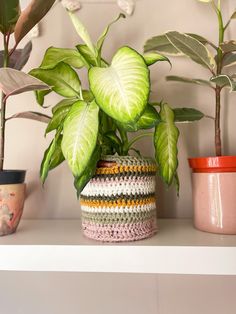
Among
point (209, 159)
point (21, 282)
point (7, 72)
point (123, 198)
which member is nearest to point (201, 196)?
point (209, 159)

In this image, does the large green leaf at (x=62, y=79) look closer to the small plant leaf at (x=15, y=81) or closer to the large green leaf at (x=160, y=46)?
the small plant leaf at (x=15, y=81)

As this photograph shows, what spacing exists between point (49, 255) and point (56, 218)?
280 mm

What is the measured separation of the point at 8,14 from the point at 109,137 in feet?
1.17

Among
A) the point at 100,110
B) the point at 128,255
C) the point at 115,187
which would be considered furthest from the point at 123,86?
the point at 128,255

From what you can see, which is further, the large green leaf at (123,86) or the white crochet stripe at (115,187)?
the white crochet stripe at (115,187)

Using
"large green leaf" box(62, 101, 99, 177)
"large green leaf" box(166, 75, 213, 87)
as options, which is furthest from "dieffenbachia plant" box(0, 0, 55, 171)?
"large green leaf" box(166, 75, 213, 87)

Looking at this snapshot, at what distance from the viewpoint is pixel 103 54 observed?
2.56ft

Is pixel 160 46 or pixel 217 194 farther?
pixel 160 46

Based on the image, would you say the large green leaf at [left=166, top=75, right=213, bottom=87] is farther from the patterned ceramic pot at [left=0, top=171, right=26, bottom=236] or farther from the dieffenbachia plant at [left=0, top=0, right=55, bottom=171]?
the patterned ceramic pot at [left=0, top=171, right=26, bottom=236]

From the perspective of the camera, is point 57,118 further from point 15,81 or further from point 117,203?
point 117,203

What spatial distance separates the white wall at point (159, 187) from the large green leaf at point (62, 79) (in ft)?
0.75

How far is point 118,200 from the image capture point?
1.68ft

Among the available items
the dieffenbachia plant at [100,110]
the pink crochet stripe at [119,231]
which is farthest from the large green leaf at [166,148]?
the pink crochet stripe at [119,231]

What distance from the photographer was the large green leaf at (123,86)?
0.41 m
